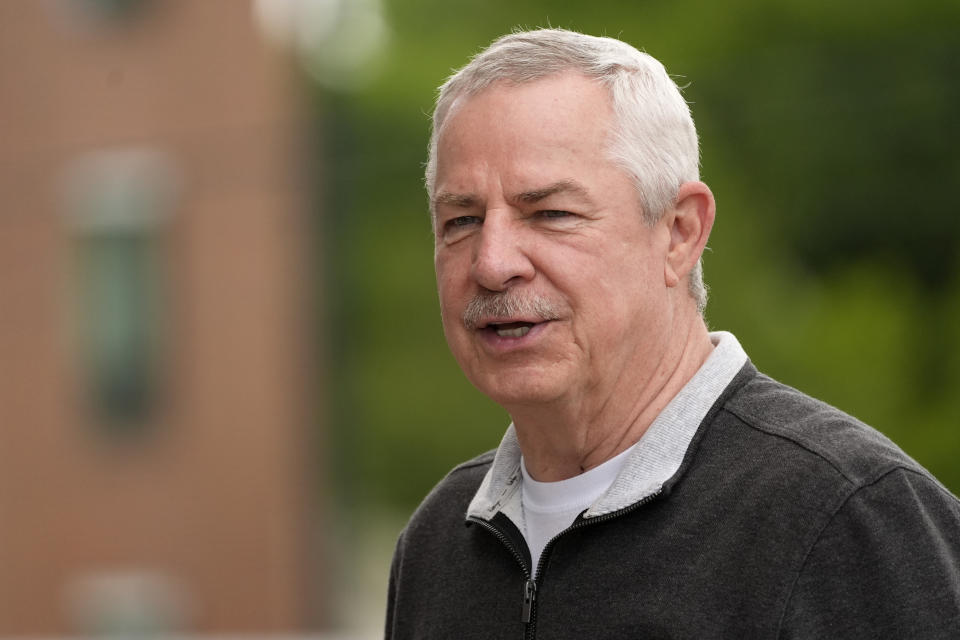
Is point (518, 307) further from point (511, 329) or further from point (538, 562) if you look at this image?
point (538, 562)

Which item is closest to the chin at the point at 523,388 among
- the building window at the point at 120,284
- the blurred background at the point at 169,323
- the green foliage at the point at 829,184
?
the green foliage at the point at 829,184

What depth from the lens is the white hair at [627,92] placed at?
2.18m

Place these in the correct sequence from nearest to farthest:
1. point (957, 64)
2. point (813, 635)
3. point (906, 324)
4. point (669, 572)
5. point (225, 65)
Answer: point (813, 635) < point (669, 572) < point (906, 324) < point (957, 64) < point (225, 65)

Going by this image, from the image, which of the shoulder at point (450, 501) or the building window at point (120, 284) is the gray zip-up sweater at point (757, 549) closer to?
the shoulder at point (450, 501)

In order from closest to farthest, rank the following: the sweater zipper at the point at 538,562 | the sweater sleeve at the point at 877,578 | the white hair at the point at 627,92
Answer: the sweater sleeve at the point at 877,578, the sweater zipper at the point at 538,562, the white hair at the point at 627,92

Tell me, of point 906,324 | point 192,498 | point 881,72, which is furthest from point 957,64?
point 192,498

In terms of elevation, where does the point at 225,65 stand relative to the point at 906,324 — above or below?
above

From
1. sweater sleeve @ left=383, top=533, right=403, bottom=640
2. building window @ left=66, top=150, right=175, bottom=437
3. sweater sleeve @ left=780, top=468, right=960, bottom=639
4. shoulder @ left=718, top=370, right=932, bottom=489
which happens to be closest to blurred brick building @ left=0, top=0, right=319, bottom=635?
building window @ left=66, top=150, right=175, bottom=437

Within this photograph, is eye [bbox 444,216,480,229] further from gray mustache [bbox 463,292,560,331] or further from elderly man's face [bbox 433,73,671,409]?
gray mustache [bbox 463,292,560,331]

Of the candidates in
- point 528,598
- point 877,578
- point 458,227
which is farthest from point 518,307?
point 877,578

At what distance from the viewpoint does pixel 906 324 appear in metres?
9.70

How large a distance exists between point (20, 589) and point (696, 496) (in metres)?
12.1

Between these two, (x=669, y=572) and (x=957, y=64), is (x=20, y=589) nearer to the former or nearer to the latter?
(x=957, y=64)

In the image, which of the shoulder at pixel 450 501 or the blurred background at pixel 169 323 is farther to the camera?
the blurred background at pixel 169 323
